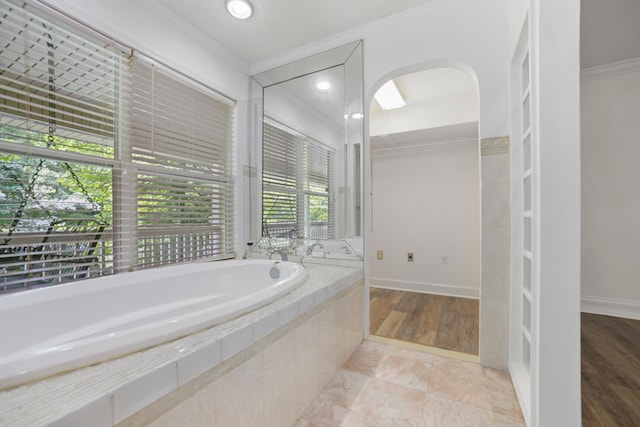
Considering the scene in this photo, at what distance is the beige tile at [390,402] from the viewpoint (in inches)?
52.0

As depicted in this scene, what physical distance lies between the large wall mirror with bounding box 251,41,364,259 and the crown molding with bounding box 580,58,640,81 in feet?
7.32

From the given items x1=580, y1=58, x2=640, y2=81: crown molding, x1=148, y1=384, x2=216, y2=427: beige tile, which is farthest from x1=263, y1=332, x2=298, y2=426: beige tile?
x1=580, y1=58, x2=640, y2=81: crown molding

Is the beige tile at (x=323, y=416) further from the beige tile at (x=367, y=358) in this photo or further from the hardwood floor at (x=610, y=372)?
the hardwood floor at (x=610, y=372)

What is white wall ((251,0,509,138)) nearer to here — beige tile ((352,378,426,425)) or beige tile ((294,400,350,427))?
beige tile ((352,378,426,425))

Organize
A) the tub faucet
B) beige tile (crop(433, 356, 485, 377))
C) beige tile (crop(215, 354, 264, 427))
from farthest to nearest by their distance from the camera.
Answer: the tub faucet, beige tile (crop(433, 356, 485, 377)), beige tile (crop(215, 354, 264, 427))

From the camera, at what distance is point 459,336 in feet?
7.04

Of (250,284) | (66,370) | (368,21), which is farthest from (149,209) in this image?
(368,21)

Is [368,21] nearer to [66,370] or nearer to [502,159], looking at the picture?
[502,159]

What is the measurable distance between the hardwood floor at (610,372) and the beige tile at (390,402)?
0.71m

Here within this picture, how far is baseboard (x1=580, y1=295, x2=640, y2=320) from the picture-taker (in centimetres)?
241

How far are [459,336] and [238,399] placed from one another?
1836 millimetres

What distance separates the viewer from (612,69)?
8.21 ft

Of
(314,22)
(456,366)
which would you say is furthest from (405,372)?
(314,22)

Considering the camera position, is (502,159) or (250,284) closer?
(502,159)
